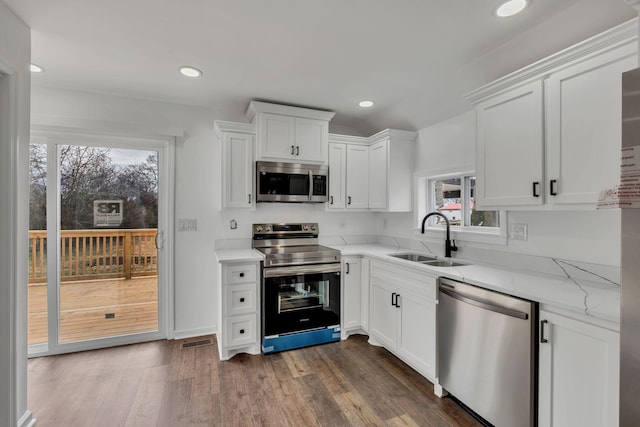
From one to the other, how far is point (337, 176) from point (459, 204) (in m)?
1.32

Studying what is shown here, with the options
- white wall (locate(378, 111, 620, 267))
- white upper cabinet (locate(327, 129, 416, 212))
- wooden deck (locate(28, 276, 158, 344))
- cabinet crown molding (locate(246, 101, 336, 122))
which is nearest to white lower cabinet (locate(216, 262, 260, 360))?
wooden deck (locate(28, 276, 158, 344))

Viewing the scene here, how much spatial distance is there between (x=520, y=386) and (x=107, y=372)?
2.99 meters

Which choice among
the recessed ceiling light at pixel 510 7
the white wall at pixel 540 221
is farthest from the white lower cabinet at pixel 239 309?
the recessed ceiling light at pixel 510 7

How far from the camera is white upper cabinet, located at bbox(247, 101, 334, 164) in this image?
2961 mm

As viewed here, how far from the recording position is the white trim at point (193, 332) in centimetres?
310

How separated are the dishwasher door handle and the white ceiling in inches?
62.6

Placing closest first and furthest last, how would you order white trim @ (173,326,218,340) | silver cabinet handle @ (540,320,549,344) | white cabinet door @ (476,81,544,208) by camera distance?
silver cabinet handle @ (540,320,549,344) < white cabinet door @ (476,81,544,208) < white trim @ (173,326,218,340)

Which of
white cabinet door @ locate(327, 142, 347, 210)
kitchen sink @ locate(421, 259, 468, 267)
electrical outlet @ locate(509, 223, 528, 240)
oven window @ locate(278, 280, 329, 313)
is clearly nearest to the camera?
electrical outlet @ locate(509, 223, 528, 240)

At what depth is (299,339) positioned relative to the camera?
9.35 feet

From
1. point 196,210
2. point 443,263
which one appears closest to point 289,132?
point 196,210

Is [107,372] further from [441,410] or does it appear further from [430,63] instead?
[430,63]

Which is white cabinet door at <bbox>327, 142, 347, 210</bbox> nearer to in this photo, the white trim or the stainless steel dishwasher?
the stainless steel dishwasher

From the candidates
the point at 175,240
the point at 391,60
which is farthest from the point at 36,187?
the point at 391,60

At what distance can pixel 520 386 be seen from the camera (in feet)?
5.19
